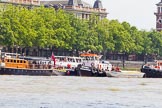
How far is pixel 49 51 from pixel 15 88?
10093 cm

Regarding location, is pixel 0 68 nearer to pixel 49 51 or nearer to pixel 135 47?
pixel 49 51

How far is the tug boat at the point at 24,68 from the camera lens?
118 metres

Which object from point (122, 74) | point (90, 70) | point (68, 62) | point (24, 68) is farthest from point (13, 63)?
point (68, 62)

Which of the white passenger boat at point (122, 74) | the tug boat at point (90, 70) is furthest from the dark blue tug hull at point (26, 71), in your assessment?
the white passenger boat at point (122, 74)

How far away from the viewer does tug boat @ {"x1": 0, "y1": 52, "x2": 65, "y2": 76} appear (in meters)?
118

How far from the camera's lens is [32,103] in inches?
2672

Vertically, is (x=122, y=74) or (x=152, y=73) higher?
(x=152, y=73)

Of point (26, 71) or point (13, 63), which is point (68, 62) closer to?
point (26, 71)

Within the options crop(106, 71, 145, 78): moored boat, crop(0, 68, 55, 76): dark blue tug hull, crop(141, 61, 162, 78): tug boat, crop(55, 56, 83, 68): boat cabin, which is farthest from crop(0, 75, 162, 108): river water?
crop(55, 56, 83, 68): boat cabin

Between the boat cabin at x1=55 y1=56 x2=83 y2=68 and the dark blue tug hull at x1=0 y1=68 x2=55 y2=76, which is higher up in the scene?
the boat cabin at x1=55 y1=56 x2=83 y2=68

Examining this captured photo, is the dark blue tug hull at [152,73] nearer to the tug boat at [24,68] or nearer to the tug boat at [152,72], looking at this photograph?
the tug boat at [152,72]

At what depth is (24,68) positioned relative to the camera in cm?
12025

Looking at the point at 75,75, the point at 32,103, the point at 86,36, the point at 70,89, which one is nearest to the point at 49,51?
the point at 86,36

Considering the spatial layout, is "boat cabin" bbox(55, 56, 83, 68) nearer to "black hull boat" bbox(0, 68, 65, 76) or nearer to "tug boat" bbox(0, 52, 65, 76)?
"tug boat" bbox(0, 52, 65, 76)
